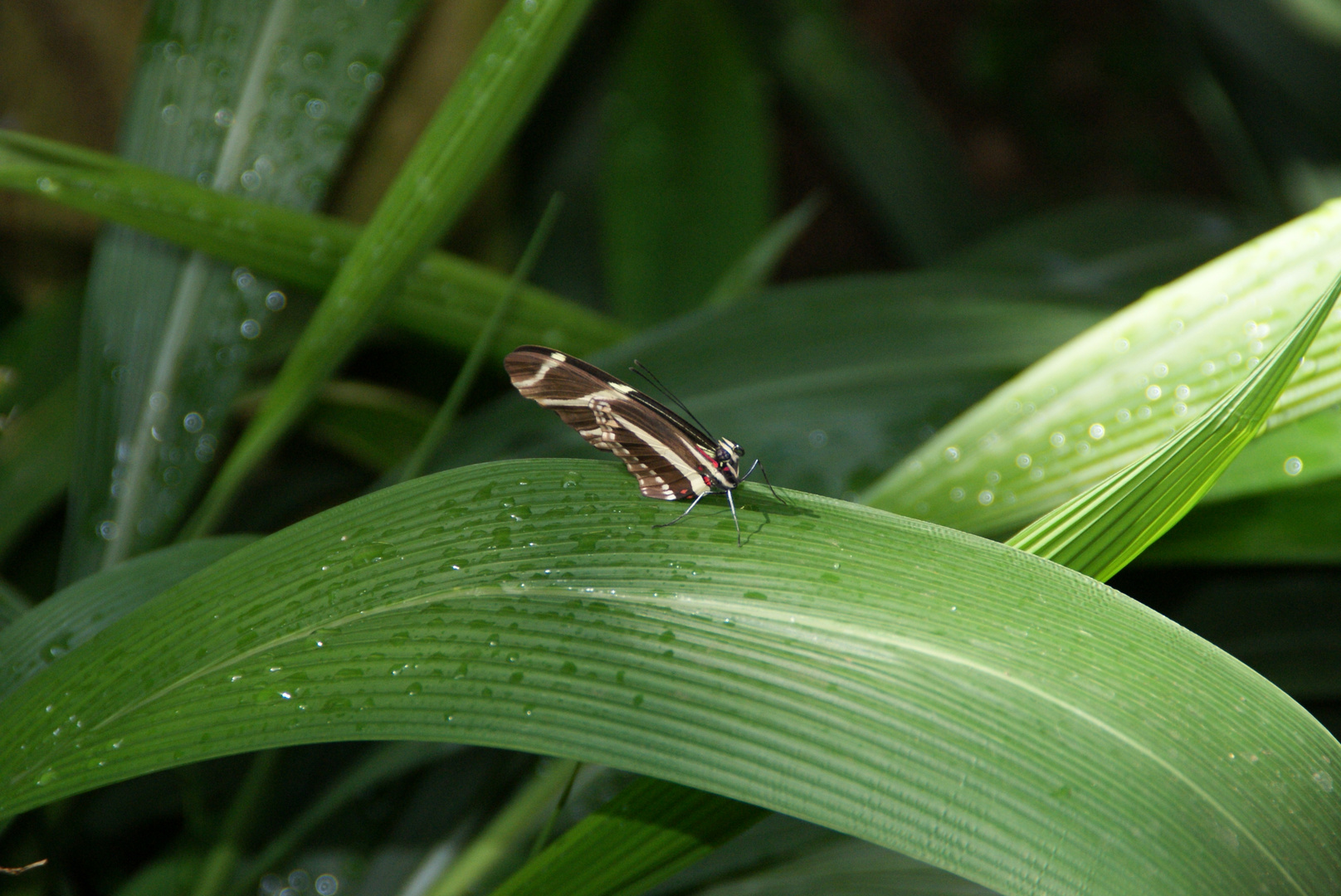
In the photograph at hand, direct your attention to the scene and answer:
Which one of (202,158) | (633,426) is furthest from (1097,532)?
(202,158)

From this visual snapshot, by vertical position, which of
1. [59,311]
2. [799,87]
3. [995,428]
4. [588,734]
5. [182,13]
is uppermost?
[799,87]

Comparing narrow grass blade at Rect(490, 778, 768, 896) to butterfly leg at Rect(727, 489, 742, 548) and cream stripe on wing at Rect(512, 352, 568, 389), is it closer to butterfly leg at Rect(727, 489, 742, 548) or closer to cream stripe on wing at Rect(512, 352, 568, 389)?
butterfly leg at Rect(727, 489, 742, 548)

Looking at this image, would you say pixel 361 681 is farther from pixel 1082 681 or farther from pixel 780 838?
pixel 780 838

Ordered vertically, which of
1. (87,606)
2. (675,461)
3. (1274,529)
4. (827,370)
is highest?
(827,370)

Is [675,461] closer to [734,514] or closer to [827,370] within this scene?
[734,514]

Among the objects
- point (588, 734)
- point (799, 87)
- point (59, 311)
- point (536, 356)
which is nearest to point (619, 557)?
point (588, 734)

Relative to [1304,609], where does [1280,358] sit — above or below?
below

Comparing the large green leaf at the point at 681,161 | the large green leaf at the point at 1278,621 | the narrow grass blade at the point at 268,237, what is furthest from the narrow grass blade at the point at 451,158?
the large green leaf at the point at 1278,621
